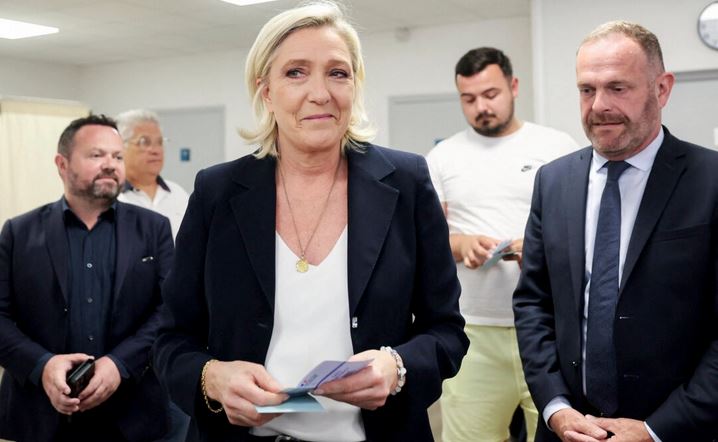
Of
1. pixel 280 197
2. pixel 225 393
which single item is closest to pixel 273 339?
pixel 225 393

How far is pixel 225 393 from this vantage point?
1253mm

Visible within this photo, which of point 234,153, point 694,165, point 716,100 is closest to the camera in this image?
point 694,165

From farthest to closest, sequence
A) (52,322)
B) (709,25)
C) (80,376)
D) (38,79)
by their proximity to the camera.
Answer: (38,79) < (709,25) < (52,322) < (80,376)

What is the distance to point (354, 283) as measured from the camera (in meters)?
1.32

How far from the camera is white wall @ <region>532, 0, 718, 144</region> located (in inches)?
213

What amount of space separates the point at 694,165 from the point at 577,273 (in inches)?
14.6

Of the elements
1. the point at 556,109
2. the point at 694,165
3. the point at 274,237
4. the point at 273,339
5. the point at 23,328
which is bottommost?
the point at 23,328

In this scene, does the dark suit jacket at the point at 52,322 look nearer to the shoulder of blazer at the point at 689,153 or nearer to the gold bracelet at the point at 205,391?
the gold bracelet at the point at 205,391

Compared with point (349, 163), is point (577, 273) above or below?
below

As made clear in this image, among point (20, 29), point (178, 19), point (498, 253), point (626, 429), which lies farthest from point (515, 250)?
point (20, 29)

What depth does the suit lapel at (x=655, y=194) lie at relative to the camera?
5.30 feet

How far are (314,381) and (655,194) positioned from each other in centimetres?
98

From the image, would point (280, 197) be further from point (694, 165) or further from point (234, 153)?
point (234, 153)

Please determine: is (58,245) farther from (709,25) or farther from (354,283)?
(709,25)
